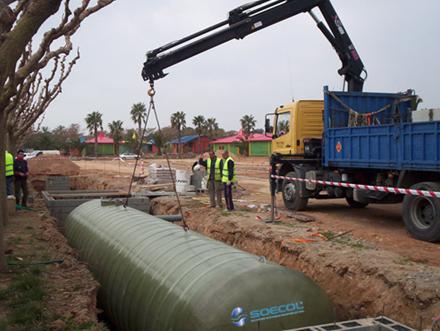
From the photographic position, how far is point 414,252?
8.20 metres

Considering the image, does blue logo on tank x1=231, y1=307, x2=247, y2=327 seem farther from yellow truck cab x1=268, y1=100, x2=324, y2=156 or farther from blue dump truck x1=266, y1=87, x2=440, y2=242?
yellow truck cab x1=268, y1=100, x2=324, y2=156

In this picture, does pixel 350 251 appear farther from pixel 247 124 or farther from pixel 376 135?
pixel 247 124

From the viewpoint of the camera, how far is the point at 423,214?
9320mm

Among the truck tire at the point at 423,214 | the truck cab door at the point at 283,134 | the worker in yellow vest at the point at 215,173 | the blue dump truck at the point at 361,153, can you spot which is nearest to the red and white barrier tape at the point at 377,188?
the blue dump truck at the point at 361,153

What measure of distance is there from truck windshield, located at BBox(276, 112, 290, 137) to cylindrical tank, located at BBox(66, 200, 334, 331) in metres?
7.73

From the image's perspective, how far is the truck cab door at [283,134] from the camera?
1370 cm

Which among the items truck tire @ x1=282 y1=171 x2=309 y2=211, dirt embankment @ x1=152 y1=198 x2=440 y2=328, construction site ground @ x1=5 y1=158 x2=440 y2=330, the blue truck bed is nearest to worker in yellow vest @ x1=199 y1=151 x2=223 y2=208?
construction site ground @ x1=5 y1=158 x2=440 y2=330

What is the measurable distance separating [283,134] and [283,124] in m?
0.32

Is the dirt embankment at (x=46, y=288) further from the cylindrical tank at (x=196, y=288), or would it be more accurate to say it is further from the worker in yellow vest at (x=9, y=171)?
the worker in yellow vest at (x=9, y=171)

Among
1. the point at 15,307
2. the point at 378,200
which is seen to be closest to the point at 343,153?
the point at 378,200

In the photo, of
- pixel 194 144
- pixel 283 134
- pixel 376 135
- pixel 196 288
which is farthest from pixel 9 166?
pixel 194 144

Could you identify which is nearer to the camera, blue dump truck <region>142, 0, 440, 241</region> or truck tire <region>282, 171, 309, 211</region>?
blue dump truck <region>142, 0, 440, 241</region>

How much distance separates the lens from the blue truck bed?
9.06 m

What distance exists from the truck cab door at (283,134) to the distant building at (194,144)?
7241 centimetres
